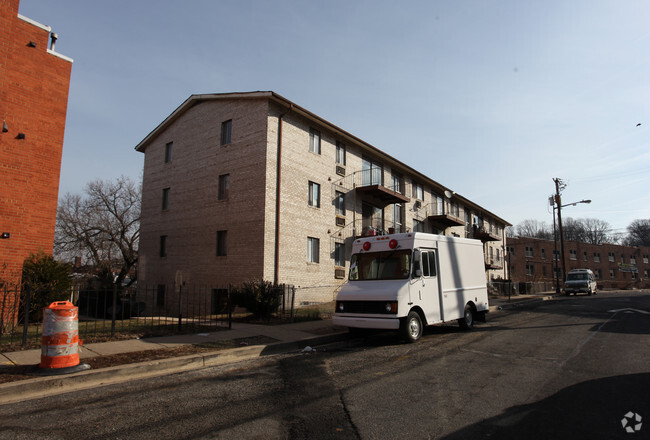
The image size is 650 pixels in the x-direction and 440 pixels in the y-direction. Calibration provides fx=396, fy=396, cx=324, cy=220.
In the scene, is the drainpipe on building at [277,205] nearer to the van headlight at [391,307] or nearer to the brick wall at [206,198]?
the brick wall at [206,198]

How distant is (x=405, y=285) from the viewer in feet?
30.3

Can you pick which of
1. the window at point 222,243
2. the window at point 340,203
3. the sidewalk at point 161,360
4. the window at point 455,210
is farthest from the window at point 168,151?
the window at point 455,210

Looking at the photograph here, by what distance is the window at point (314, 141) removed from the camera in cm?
2166

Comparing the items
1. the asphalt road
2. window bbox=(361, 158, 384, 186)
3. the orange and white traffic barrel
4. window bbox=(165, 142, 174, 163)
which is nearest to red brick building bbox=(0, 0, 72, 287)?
the orange and white traffic barrel

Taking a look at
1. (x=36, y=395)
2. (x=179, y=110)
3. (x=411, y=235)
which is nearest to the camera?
(x=36, y=395)

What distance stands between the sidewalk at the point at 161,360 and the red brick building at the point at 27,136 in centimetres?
479

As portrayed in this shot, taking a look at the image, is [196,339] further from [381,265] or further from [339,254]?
[339,254]

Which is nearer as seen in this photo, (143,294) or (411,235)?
(411,235)

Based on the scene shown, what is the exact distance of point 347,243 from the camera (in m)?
23.4

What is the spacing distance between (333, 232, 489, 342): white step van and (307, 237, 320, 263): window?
1003cm

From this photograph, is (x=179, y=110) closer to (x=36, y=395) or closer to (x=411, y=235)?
(x=411, y=235)

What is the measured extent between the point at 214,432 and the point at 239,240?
15586 mm

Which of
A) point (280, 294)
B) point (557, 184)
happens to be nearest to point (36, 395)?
point (280, 294)

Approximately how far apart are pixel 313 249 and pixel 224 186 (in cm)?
578
